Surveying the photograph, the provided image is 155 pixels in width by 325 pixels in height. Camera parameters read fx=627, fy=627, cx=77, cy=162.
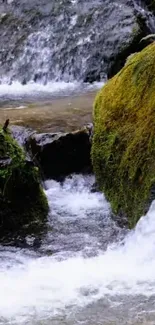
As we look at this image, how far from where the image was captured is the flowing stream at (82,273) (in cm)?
395

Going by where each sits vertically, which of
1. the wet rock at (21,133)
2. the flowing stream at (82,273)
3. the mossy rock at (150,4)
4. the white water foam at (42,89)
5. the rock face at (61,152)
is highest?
the mossy rock at (150,4)

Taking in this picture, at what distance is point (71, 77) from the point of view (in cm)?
1148

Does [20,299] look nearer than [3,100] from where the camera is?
Yes

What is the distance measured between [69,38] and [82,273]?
8.34m

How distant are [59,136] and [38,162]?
356 mm

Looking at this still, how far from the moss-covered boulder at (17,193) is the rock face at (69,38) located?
562cm

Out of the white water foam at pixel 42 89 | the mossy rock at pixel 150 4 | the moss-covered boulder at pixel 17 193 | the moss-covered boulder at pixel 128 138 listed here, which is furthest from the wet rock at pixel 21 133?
the mossy rock at pixel 150 4

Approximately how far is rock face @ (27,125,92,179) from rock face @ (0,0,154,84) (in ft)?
15.3

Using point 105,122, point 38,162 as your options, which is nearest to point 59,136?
point 38,162

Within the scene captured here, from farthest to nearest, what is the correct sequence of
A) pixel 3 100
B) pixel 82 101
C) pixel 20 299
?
pixel 3 100 → pixel 82 101 → pixel 20 299

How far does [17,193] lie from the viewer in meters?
5.73

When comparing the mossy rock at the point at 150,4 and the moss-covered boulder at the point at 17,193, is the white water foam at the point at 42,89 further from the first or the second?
the moss-covered boulder at the point at 17,193

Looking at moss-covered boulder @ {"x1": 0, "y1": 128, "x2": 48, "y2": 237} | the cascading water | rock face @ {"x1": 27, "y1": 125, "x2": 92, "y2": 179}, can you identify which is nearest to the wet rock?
rock face @ {"x1": 27, "y1": 125, "x2": 92, "y2": 179}

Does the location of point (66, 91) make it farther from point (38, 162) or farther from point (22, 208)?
point (22, 208)
